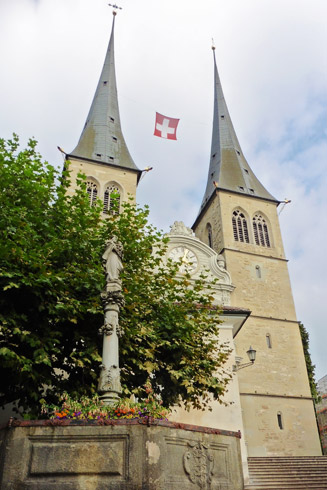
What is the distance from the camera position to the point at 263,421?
1039 inches


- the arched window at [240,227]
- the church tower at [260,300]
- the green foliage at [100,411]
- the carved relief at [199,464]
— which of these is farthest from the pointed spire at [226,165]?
the carved relief at [199,464]

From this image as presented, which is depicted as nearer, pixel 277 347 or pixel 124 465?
pixel 124 465

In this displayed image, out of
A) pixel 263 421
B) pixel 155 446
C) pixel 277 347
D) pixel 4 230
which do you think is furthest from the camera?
pixel 277 347

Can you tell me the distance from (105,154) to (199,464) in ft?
111

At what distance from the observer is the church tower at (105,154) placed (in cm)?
3541

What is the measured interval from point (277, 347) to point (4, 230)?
24.5 meters

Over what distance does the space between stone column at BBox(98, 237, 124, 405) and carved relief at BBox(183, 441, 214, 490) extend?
1.50m

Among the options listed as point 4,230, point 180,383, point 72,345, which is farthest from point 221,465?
point 4,230

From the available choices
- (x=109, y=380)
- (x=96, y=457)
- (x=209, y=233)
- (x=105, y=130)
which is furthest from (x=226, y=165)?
(x=96, y=457)

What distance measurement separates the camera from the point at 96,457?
5.66 meters

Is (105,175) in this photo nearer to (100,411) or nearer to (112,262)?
(112,262)

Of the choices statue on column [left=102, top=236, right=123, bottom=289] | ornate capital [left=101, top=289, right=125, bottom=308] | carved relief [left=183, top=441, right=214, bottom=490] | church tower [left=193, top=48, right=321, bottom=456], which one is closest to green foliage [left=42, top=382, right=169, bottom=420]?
carved relief [left=183, top=441, right=214, bottom=490]

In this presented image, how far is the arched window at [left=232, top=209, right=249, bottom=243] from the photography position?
3572 centimetres

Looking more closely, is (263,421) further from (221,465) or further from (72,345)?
(221,465)
